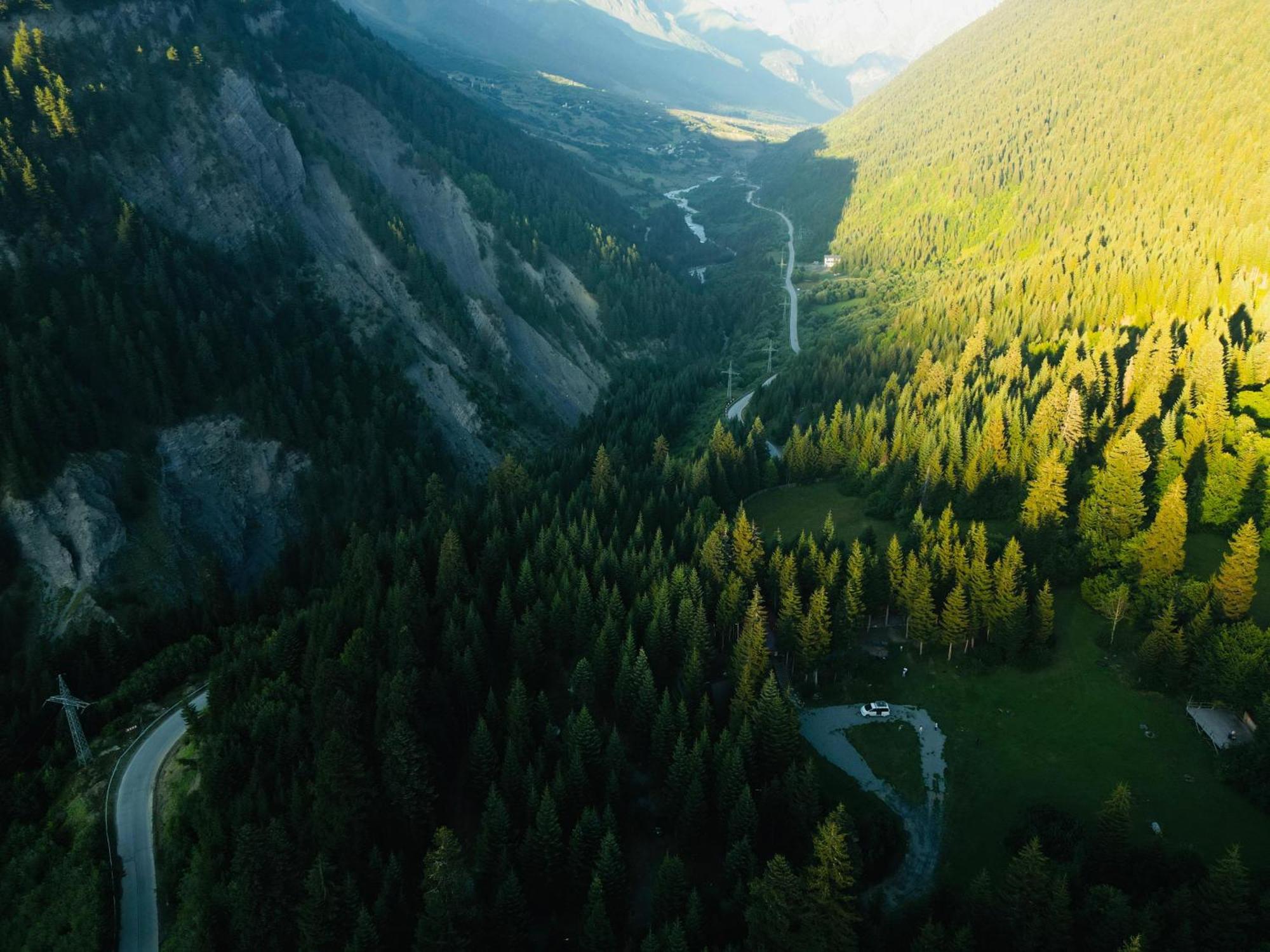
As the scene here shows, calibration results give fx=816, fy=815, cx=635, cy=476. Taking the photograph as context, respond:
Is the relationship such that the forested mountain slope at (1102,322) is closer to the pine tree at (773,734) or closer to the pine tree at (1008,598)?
the pine tree at (1008,598)

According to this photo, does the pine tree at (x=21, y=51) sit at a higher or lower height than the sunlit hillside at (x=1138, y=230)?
higher

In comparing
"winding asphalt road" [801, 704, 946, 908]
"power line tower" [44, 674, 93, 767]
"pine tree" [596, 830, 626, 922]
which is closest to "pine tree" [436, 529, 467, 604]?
"power line tower" [44, 674, 93, 767]

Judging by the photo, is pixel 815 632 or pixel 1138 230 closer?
pixel 815 632

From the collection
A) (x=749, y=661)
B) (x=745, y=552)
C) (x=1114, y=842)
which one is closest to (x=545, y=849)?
(x=749, y=661)

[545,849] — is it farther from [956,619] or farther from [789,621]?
[956,619]

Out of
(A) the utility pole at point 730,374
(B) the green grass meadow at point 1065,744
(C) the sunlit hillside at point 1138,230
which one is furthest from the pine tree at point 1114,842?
(C) the sunlit hillside at point 1138,230

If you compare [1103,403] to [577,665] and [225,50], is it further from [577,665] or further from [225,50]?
[225,50]

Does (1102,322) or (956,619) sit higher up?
(1102,322)
